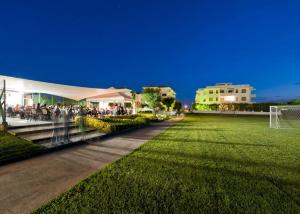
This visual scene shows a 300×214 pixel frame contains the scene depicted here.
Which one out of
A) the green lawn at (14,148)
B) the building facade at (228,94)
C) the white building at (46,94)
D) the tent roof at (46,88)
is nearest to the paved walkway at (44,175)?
the green lawn at (14,148)

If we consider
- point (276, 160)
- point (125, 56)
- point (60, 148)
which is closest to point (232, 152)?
point (276, 160)

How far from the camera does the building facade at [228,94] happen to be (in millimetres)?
70688

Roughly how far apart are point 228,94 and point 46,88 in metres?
66.8

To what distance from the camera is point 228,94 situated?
72062 millimetres

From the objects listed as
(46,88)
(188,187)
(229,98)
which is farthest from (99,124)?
(229,98)

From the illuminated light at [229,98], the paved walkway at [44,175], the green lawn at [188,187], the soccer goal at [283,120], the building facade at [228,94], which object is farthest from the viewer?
the illuminated light at [229,98]

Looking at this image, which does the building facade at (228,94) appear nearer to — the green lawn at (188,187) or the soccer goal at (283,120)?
the soccer goal at (283,120)

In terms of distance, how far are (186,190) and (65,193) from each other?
7.25 feet

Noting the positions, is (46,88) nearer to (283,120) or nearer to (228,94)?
(283,120)

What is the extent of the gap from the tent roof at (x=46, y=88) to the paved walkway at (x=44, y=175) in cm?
859

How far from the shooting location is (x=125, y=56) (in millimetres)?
89438

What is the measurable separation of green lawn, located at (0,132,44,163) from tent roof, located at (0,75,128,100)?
6.75 metres

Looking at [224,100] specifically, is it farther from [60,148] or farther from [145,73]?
[60,148]

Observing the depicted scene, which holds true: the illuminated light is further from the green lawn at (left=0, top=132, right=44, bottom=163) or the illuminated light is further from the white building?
the green lawn at (left=0, top=132, right=44, bottom=163)
